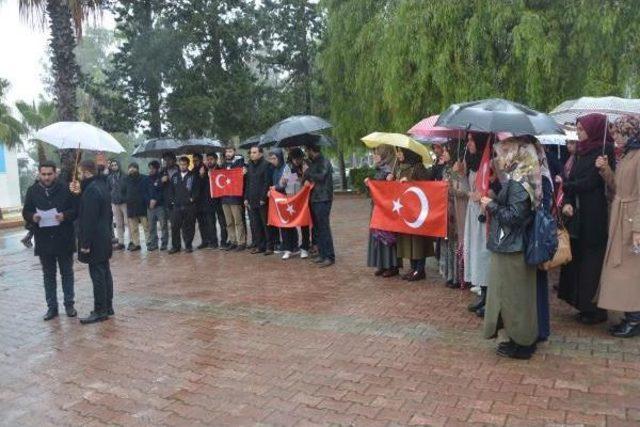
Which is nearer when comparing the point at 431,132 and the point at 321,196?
the point at 431,132

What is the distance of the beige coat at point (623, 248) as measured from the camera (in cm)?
491

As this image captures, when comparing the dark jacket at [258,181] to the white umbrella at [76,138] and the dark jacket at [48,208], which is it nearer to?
the white umbrella at [76,138]

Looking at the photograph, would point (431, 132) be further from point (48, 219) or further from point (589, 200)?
point (48, 219)

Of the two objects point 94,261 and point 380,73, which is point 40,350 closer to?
point 94,261

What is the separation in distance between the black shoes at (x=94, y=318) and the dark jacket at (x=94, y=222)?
581 millimetres

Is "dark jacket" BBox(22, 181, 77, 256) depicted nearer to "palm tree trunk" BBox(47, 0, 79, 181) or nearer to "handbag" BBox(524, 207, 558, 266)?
"handbag" BBox(524, 207, 558, 266)

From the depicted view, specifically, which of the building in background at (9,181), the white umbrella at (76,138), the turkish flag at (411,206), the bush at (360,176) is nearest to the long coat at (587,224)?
the turkish flag at (411,206)

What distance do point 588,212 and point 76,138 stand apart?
5498mm

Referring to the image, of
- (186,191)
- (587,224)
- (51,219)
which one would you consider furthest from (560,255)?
(186,191)

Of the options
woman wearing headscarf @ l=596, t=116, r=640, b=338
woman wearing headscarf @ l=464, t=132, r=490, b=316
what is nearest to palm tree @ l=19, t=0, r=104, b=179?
woman wearing headscarf @ l=464, t=132, r=490, b=316

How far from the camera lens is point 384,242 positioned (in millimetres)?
7723

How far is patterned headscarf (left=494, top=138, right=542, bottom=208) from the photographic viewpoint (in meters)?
4.44

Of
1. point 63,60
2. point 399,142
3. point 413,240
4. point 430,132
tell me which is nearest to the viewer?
point 430,132

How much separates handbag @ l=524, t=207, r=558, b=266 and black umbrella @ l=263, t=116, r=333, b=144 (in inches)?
179
